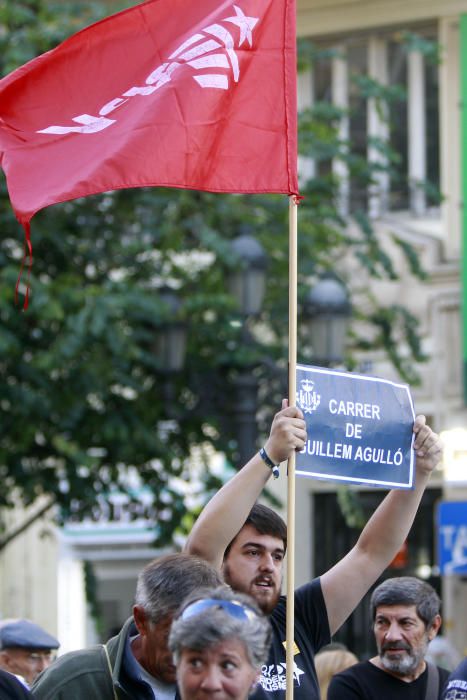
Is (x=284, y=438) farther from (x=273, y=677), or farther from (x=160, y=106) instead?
(x=160, y=106)

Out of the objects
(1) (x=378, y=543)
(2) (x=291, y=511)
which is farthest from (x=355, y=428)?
(2) (x=291, y=511)

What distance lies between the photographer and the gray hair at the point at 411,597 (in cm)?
659

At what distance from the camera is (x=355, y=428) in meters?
5.75

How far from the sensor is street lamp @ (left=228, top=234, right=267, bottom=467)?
13383mm

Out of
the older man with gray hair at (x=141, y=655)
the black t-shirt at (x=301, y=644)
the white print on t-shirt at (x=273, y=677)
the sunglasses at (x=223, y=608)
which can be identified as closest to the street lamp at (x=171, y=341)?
the black t-shirt at (x=301, y=644)

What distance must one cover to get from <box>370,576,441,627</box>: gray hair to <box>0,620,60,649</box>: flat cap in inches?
76.0

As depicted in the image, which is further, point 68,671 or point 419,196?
point 419,196

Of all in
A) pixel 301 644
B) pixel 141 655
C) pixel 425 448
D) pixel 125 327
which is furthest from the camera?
pixel 125 327

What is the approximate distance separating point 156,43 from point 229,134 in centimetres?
52

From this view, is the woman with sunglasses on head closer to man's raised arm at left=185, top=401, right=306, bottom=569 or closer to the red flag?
man's raised arm at left=185, top=401, right=306, bottom=569

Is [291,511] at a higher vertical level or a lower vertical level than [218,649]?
higher

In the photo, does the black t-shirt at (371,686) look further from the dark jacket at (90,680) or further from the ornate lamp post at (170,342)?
the ornate lamp post at (170,342)

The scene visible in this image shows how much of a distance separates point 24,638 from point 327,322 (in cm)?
664

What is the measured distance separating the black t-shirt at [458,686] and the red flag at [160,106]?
5.95ft
